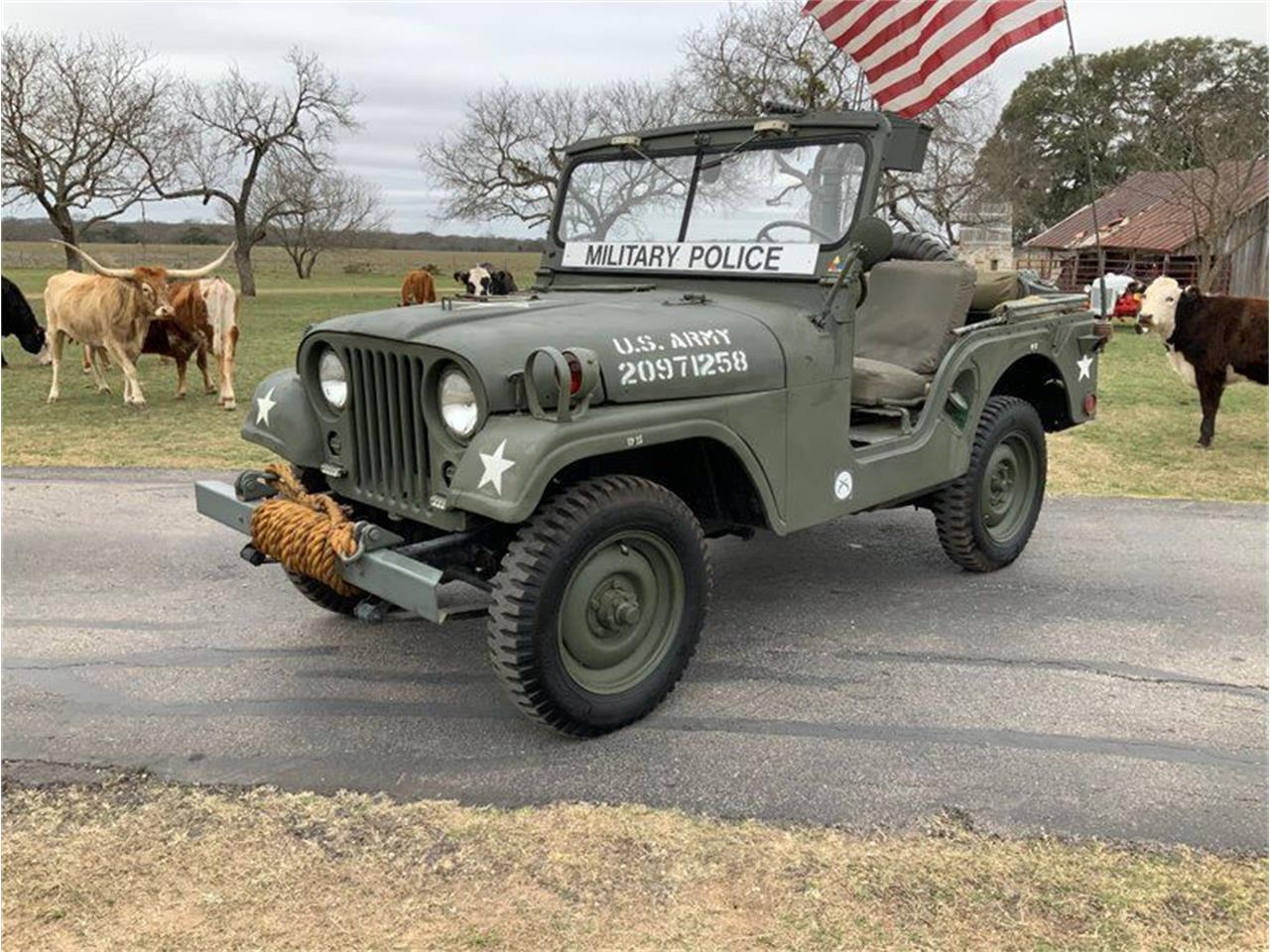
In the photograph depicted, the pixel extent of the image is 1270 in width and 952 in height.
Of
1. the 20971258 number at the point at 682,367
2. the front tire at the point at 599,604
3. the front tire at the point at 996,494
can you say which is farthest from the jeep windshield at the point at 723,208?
the front tire at the point at 996,494

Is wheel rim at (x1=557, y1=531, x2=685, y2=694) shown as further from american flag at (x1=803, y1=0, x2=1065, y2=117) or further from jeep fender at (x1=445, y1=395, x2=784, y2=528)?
american flag at (x1=803, y1=0, x2=1065, y2=117)

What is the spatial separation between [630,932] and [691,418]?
1670mm

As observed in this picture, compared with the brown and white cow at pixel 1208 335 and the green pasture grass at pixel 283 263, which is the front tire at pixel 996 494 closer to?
the brown and white cow at pixel 1208 335

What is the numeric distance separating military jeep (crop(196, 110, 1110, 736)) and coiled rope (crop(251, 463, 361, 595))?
96 millimetres

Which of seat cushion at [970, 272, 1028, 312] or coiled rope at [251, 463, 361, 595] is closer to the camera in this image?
coiled rope at [251, 463, 361, 595]

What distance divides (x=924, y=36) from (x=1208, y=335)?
4.95 metres

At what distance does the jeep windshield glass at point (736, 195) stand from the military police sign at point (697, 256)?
4cm

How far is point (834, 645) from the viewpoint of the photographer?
4457 millimetres

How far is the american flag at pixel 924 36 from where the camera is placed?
18.5ft

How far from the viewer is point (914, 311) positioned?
18.0 feet

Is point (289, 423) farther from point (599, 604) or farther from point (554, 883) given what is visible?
point (554, 883)

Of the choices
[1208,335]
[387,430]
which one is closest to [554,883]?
[387,430]

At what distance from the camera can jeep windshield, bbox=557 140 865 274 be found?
14.3ft

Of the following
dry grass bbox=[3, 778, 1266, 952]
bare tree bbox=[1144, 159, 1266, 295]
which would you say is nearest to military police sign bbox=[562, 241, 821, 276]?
dry grass bbox=[3, 778, 1266, 952]
